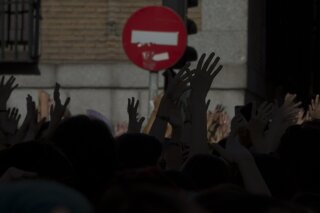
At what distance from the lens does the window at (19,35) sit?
15.2 m

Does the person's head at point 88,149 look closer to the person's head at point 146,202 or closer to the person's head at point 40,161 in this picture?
the person's head at point 40,161

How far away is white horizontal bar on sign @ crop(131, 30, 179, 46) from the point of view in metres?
12.0

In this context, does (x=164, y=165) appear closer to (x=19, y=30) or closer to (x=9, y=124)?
(x=9, y=124)

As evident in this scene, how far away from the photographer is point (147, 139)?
5.61 metres

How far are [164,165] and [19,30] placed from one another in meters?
9.05

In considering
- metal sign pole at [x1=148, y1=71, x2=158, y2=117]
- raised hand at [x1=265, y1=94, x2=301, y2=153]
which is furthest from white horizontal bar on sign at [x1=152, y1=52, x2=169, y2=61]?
raised hand at [x1=265, y1=94, x2=301, y2=153]

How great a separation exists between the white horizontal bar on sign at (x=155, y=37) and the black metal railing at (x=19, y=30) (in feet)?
10.4

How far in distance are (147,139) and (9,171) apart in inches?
45.4

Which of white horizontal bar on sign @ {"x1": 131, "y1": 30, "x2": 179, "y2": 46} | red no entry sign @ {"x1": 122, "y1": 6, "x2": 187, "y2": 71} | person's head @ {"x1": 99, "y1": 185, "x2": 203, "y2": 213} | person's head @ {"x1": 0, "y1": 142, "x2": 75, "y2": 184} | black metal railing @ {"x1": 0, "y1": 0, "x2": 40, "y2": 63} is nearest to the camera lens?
person's head @ {"x1": 99, "y1": 185, "x2": 203, "y2": 213}

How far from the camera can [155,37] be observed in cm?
1205

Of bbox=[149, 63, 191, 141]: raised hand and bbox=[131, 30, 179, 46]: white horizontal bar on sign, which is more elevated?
bbox=[131, 30, 179, 46]: white horizontal bar on sign

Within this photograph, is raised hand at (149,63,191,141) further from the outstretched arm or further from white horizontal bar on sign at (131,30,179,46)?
white horizontal bar on sign at (131,30,179,46)

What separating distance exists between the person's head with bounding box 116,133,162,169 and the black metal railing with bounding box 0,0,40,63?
966 centimetres

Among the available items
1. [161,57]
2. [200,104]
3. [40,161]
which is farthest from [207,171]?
[161,57]
